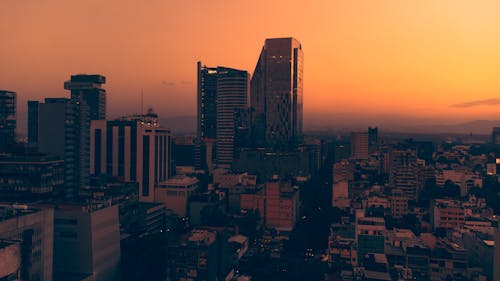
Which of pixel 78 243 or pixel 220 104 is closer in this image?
pixel 78 243

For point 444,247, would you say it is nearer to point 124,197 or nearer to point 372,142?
point 124,197

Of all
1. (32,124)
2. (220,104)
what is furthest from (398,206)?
(32,124)

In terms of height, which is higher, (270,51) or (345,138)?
(270,51)

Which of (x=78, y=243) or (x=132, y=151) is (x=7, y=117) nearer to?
(x=132, y=151)

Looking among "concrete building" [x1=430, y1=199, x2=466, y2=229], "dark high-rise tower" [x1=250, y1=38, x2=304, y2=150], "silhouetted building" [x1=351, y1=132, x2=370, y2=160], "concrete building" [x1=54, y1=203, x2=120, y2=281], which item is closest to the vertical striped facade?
"concrete building" [x1=54, y1=203, x2=120, y2=281]

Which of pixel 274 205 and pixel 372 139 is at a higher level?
pixel 372 139

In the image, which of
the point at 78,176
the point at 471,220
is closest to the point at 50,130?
the point at 78,176
